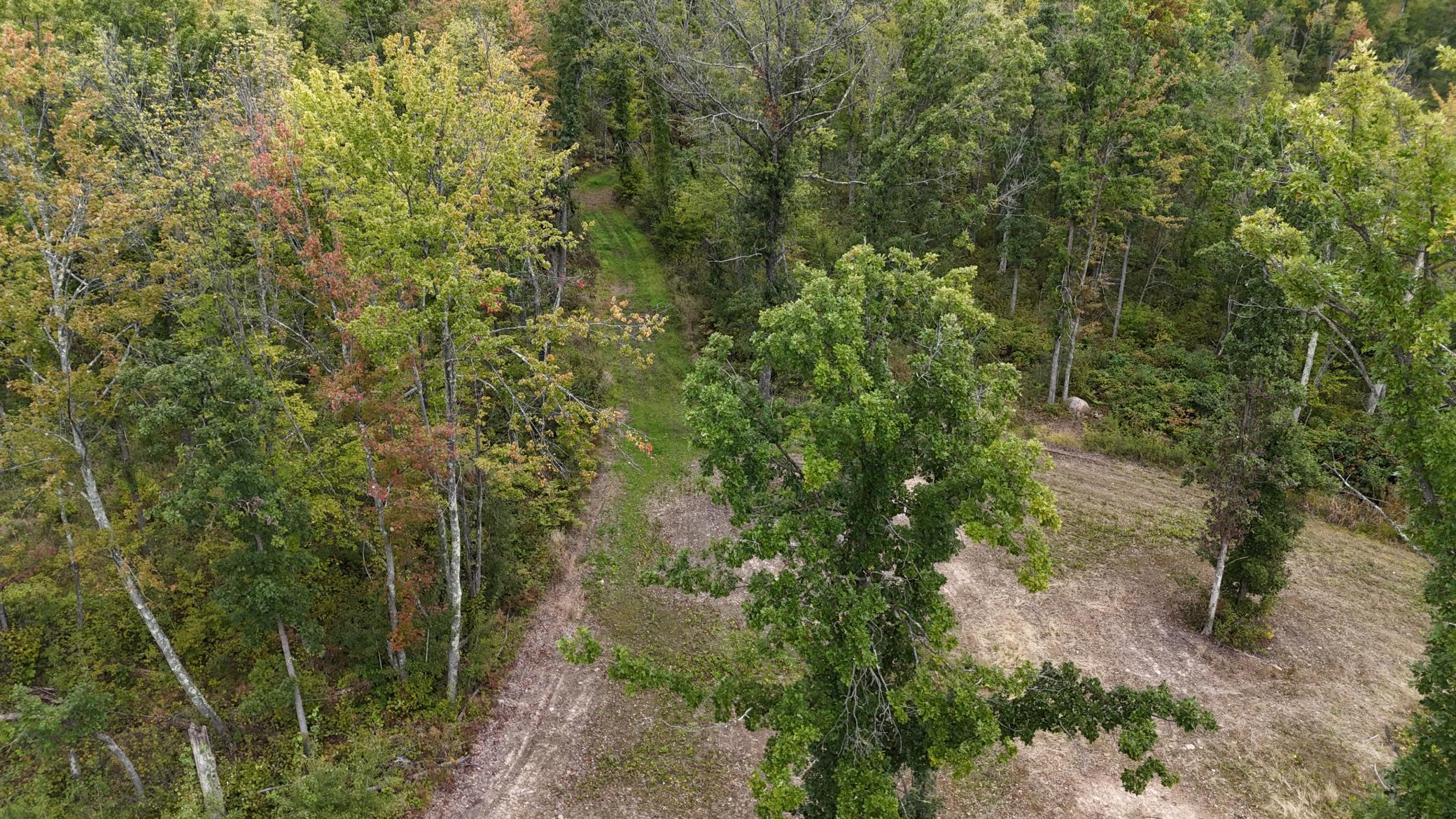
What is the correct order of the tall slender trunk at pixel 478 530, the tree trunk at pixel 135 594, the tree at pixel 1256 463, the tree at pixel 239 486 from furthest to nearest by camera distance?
the tall slender trunk at pixel 478 530, the tree at pixel 1256 463, the tree trunk at pixel 135 594, the tree at pixel 239 486

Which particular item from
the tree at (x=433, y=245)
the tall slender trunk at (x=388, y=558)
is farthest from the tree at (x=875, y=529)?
the tall slender trunk at (x=388, y=558)

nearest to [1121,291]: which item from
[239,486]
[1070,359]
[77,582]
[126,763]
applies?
[1070,359]

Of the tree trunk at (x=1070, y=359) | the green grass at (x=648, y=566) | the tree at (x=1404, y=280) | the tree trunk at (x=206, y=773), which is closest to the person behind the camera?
the tree at (x=1404, y=280)

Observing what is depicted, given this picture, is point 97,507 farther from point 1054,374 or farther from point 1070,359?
point 1070,359

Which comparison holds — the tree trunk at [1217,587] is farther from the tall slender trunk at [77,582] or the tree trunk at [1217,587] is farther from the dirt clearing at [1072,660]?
the tall slender trunk at [77,582]

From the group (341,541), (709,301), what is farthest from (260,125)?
(709,301)
